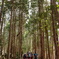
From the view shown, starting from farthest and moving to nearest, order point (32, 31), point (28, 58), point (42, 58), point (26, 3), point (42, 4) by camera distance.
Answer: point (32, 31) < point (26, 3) < point (42, 4) < point (42, 58) < point (28, 58)

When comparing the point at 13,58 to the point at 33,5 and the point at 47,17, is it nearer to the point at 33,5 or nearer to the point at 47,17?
the point at 47,17

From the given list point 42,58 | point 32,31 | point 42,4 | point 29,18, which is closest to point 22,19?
point 29,18

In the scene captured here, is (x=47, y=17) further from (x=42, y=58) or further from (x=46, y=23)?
(x=42, y=58)

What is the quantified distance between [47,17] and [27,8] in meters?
4.83

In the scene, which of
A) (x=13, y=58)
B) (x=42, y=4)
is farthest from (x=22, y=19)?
(x=13, y=58)

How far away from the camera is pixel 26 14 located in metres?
13.3

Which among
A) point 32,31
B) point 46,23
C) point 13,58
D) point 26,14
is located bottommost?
point 13,58

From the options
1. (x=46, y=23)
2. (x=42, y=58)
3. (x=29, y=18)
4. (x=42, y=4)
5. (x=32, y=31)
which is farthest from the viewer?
(x=32, y=31)

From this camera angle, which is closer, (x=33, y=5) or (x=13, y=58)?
(x=13, y=58)

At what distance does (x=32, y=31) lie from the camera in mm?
15953

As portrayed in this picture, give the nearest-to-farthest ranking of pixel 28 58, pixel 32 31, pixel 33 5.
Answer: pixel 28 58 < pixel 33 5 < pixel 32 31

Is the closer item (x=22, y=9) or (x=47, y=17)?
(x=47, y=17)

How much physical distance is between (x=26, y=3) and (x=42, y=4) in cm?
196

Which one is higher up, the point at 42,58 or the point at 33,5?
the point at 33,5
